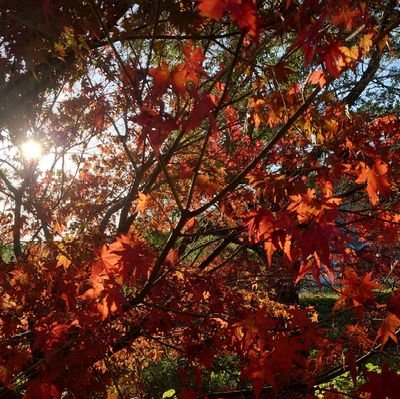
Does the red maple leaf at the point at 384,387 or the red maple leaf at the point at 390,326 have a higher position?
the red maple leaf at the point at 390,326

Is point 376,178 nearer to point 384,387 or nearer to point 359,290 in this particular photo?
point 359,290

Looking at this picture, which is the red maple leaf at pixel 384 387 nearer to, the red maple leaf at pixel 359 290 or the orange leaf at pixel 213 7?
the red maple leaf at pixel 359 290

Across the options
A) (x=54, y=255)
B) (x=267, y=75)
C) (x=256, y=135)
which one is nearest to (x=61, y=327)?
(x=54, y=255)

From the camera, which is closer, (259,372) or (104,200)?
(259,372)

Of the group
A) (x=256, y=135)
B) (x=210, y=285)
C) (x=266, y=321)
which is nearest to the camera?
(x=266, y=321)

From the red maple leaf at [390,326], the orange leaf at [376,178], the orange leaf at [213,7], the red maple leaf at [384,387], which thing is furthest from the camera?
the orange leaf at [376,178]

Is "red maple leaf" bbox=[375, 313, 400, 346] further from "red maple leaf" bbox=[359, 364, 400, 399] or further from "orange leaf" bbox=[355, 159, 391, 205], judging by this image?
"orange leaf" bbox=[355, 159, 391, 205]

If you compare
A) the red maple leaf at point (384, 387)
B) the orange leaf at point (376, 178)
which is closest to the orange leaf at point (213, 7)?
the orange leaf at point (376, 178)

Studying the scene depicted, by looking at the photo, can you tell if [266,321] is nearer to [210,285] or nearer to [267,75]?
[210,285]

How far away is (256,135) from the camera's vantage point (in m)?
9.69

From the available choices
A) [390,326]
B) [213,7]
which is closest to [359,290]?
[390,326]

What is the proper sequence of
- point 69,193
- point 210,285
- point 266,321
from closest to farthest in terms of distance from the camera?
point 266,321, point 210,285, point 69,193

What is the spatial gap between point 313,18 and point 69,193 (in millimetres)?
4564

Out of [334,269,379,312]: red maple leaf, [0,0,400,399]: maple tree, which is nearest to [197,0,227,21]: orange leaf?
[0,0,400,399]: maple tree
